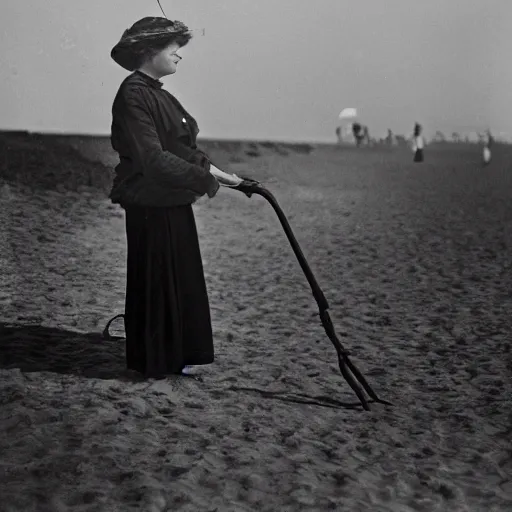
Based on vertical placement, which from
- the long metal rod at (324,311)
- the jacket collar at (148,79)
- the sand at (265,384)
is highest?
the jacket collar at (148,79)

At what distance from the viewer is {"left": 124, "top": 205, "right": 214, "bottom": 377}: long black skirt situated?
11.7 ft

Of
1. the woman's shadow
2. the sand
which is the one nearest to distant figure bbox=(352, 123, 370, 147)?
the sand

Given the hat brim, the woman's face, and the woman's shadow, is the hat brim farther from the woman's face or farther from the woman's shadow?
the woman's shadow

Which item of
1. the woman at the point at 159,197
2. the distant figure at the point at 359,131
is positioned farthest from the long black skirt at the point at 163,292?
the distant figure at the point at 359,131

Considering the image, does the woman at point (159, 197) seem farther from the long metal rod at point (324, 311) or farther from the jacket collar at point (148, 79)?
the long metal rod at point (324, 311)

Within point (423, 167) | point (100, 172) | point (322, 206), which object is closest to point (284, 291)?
point (100, 172)

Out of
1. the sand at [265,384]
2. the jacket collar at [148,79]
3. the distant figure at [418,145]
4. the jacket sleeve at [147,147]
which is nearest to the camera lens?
the sand at [265,384]

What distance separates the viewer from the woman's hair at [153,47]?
344 centimetres

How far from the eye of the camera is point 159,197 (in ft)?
11.4

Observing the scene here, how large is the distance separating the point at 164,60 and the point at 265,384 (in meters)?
1.73

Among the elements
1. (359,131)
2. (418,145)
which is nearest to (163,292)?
(359,131)

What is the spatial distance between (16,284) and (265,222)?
15.6 feet

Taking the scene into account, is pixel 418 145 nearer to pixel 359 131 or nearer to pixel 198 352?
pixel 359 131

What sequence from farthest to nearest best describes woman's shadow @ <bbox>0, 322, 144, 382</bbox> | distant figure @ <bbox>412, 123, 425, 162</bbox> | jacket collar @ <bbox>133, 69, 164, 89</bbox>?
distant figure @ <bbox>412, 123, 425, 162</bbox> < woman's shadow @ <bbox>0, 322, 144, 382</bbox> < jacket collar @ <bbox>133, 69, 164, 89</bbox>
